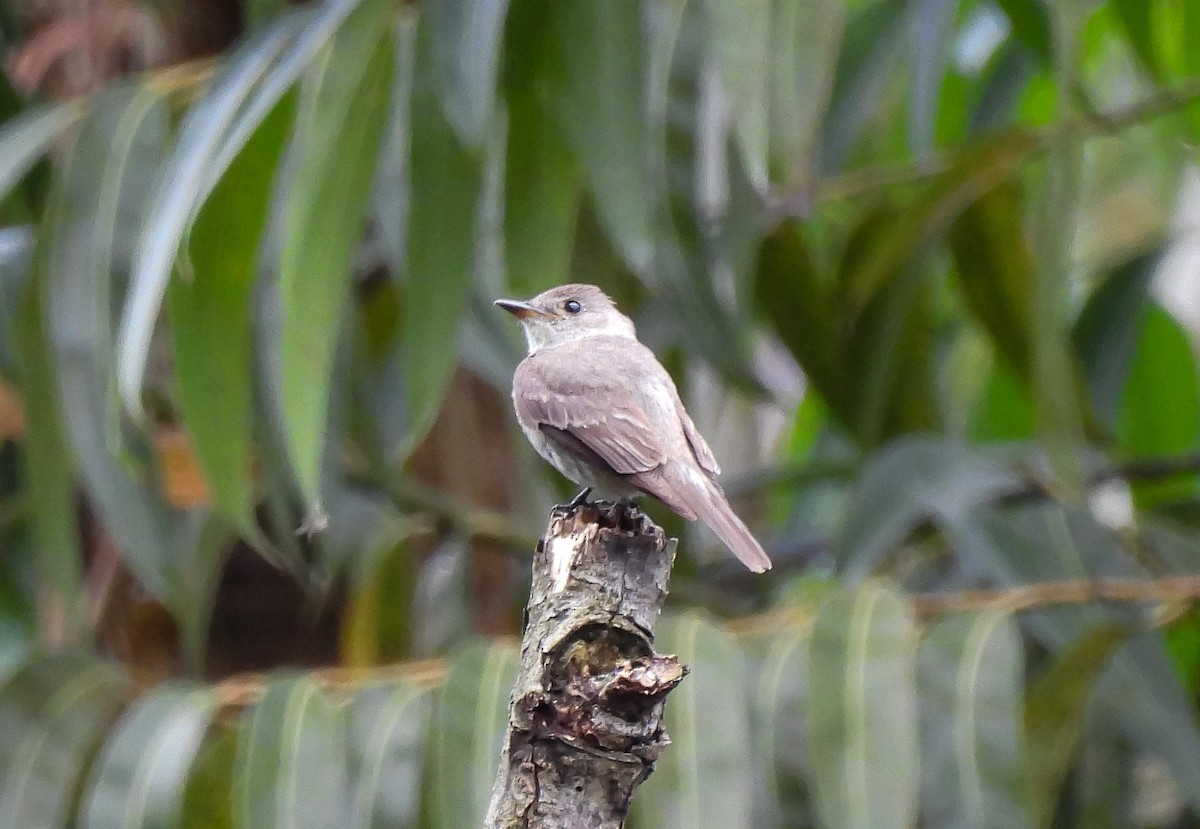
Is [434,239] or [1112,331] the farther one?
[1112,331]

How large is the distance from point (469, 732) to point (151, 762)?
0.77 metres

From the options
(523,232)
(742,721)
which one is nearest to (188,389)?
(523,232)

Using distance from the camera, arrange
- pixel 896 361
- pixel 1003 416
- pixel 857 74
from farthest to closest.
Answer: pixel 1003 416 < pixel 857 74 < pixel 896 361

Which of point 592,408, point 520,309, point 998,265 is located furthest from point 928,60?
point 592,408

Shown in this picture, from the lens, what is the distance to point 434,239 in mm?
3934

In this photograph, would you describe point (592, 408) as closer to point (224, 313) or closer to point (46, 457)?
point (224, 313)

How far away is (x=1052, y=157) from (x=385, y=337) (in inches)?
97.5

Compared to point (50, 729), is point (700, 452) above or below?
above

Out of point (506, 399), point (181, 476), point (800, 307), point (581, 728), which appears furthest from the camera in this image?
point (506, 399)

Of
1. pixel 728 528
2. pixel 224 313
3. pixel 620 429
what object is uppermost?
pixel 224 313

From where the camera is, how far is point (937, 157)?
5086mm

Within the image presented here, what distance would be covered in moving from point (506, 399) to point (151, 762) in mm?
2673

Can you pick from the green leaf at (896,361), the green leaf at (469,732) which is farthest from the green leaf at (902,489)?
the green leaf at (469,732)

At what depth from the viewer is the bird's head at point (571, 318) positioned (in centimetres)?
444
